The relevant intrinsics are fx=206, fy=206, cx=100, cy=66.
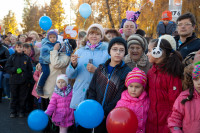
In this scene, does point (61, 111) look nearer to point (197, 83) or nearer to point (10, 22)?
point (197, 83)

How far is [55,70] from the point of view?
4660 mm

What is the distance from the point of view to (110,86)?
2.94 metres

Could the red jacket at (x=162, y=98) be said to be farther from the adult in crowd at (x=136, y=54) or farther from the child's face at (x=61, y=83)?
the child's face at (x=61, y=83)

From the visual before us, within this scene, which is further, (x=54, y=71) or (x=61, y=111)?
(x=54, y=71)

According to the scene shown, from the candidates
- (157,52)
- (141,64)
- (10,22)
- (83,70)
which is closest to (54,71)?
(83,70)

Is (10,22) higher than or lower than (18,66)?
higher

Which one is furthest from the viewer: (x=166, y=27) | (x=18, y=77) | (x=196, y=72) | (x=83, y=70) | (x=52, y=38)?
(x=18, y=77)

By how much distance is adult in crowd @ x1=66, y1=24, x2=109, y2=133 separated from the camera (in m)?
3.45

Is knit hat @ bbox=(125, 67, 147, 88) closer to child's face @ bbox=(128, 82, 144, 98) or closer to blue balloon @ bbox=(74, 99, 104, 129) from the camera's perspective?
child's face @ bbox=(128, 82, 144, 98)

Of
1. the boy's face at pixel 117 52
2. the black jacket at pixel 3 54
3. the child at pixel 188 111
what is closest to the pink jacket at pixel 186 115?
the child at pixel 188 111

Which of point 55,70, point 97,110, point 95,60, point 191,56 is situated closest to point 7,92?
point 55,70

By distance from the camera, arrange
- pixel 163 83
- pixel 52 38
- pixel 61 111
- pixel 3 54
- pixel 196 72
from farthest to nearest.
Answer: pixel 3 54
pixel 52 38
pixel 61 111
pixel 163 83
pixel 196 72

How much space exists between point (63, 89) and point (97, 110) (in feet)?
6.46

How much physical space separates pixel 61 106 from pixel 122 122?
85.5 inches
